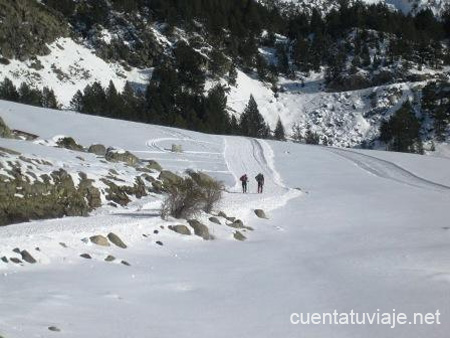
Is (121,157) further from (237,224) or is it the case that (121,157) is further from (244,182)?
(237,224)

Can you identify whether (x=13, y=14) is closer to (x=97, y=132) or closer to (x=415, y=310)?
(x=97, y=132)

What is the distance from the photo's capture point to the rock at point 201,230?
14.3m

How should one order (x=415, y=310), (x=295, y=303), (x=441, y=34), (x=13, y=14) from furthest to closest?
1. (x=441, y=34)
2. (x=13, y=14)
3. (x=295, y=303)
4. (x=415, y=310)

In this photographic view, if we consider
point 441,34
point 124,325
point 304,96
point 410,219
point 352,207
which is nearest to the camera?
point 124,325

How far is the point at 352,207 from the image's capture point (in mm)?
21812

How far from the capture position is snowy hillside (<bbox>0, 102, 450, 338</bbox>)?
754 cm

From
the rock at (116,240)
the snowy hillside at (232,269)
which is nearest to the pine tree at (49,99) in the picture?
the snowy hillside at (232,269)

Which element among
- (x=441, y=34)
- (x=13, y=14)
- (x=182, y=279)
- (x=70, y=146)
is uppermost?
(x=441, y=34)

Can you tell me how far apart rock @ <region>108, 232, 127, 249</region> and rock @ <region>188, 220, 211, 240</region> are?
8.46ft

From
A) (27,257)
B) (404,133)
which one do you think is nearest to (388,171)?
(27,257)

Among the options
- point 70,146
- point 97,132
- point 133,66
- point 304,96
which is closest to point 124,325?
point 70,146

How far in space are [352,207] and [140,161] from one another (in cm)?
1074

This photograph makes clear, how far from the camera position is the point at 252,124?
8075 cm

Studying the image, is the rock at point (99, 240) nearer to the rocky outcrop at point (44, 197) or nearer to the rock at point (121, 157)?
the rocky outcrop at point (44, 197)
